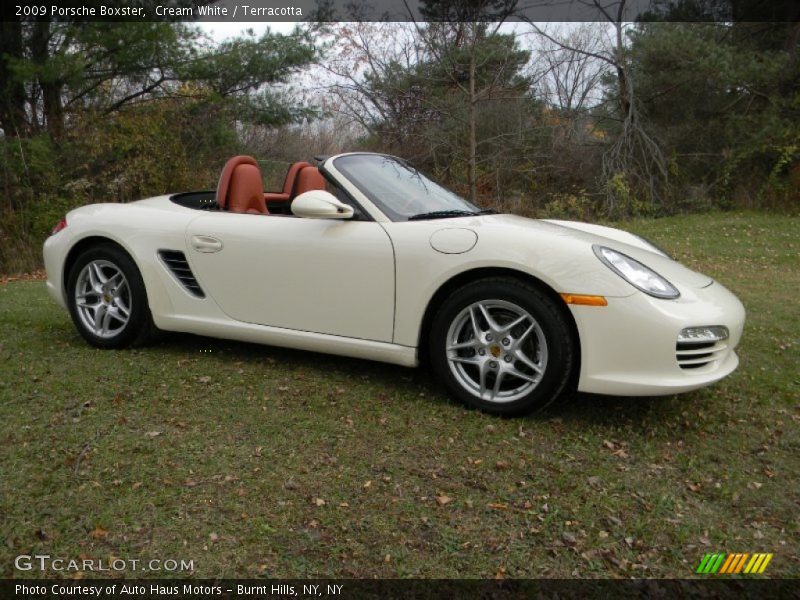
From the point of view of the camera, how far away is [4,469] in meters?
2.88

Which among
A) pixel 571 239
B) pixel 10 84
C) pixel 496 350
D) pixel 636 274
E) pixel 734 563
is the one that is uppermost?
pixel 10 84

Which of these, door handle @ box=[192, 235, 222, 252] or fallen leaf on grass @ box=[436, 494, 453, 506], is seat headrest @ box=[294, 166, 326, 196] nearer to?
door handle @ box=[192, 235, 222, 252]

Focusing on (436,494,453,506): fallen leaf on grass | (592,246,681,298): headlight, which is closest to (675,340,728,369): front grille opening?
(592,246,681,298): headlight

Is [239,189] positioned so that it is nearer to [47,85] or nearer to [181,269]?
[181,269]

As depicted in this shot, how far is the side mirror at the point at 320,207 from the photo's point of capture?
372 centimetres

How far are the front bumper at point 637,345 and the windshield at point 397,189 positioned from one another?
1.18 metres

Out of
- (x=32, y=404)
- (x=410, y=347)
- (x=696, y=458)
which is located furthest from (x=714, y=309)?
(x=32, y=404)

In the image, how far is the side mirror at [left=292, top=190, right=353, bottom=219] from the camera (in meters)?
3.72

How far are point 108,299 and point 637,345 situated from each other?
135 inches

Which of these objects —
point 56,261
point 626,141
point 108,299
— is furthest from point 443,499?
point 626,141

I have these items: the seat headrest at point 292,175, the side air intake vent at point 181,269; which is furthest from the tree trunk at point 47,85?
the side air intake vent at point 181,269

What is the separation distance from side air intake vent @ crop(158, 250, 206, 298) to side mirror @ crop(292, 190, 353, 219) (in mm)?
951

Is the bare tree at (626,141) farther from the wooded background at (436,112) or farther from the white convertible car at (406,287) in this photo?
the white convertible car at (406,287)

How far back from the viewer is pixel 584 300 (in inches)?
127
